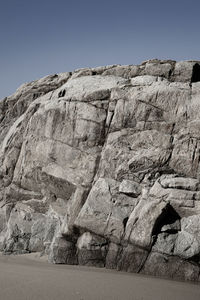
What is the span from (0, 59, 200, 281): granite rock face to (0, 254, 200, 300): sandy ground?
1.65 meters

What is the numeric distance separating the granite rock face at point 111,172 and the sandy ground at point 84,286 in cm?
165

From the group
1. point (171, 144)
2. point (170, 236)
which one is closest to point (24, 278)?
point (170, 236)

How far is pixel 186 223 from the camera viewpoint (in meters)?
14.6

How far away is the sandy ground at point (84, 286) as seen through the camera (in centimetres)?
1027

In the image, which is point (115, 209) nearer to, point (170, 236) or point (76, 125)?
point (170, 236)

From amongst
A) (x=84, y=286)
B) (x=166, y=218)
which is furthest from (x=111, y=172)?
(x=84, y=286)

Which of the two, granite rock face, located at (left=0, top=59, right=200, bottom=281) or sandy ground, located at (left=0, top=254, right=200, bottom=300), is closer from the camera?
sandy ground, located at (left=0, top=254, right=200, bottom=300)

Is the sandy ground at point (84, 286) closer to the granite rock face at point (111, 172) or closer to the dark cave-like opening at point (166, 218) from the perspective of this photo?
the granite rock face at point (111, 172)

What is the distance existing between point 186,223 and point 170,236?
0.94 metres

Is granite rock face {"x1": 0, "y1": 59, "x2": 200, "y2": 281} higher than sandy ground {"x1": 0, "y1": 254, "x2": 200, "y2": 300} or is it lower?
higher

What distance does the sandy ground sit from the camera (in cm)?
1027

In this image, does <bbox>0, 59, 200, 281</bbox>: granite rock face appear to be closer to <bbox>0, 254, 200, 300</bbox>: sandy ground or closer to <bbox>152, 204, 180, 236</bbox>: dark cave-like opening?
<bbox>152, 204, 180, 236</bbox>: dark cave-like opening

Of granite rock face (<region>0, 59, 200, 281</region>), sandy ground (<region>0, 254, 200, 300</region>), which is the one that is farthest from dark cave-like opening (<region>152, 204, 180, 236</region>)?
sandy ground (<region>0, 254, 200, 300</region>)

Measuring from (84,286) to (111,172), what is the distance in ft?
24.6
